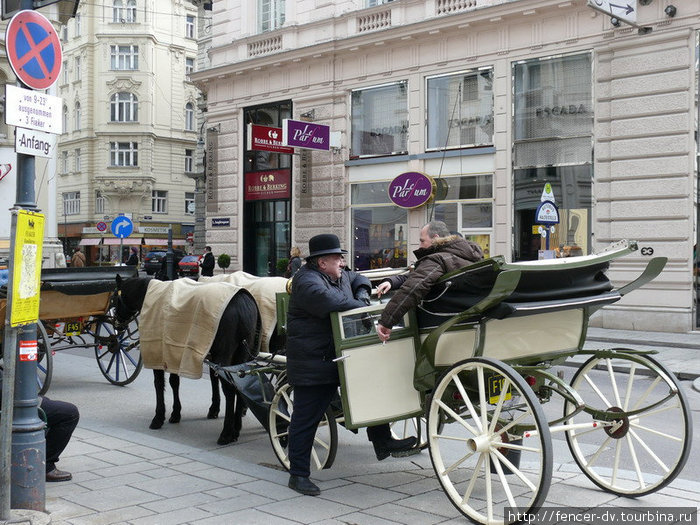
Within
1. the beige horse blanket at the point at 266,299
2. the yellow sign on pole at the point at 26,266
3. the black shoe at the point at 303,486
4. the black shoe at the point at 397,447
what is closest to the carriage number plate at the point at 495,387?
the black shoe at the point at 397,447

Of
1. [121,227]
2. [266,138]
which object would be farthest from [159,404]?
[121,227]

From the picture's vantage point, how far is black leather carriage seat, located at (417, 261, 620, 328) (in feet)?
16.0

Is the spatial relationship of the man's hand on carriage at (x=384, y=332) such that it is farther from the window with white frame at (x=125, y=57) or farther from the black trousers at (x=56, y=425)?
the window with white frame at (x=125, y=57)

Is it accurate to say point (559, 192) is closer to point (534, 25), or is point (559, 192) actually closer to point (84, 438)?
point (534, 25)

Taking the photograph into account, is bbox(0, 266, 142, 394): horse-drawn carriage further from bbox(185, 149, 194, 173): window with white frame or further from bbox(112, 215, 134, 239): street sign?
bbox(185, 149, 194, 173): window with white frame

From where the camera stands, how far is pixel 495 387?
4918mm

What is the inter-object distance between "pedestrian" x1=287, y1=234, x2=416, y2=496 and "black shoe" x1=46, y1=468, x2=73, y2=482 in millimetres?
1698

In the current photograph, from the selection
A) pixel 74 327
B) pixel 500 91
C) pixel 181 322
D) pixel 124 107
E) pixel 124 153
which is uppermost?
pixel 124 107

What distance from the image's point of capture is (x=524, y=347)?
17.1ft

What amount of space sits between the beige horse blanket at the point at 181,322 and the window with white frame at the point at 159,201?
162 ft

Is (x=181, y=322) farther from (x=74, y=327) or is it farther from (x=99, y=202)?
(x=99, y=202)

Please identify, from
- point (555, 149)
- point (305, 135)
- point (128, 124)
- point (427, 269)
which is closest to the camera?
point (427, 269)

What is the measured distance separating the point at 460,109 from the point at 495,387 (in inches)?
624

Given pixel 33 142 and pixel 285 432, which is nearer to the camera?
pixel 33 142
